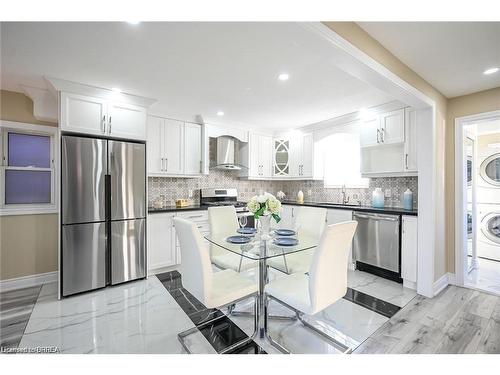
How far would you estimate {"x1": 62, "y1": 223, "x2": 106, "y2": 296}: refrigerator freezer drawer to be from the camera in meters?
2.50

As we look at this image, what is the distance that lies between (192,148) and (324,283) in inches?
118

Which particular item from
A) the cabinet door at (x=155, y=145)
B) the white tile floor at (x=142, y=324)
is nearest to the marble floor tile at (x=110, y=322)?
the white tile floor at (x=142, y=324)

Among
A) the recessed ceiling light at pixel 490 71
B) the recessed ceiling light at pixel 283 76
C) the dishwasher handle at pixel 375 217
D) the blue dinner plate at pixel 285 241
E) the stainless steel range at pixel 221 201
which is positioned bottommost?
the blue dinner plate at pixel 285 241

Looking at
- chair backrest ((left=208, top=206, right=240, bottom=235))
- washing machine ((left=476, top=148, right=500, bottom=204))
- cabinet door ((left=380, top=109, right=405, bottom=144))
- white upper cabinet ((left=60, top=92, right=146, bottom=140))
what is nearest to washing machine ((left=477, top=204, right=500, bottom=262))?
washing machine ((left=476, top=148, right=500, bottom=204))

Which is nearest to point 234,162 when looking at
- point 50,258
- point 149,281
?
point 149,281

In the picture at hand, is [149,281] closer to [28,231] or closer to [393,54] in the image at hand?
[28,231]

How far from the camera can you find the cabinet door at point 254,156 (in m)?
4.49

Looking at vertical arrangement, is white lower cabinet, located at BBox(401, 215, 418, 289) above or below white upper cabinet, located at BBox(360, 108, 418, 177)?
below

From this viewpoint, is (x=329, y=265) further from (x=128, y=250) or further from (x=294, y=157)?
(x=294, y=157)

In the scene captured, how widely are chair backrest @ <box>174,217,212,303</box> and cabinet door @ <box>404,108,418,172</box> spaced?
9.51 ft

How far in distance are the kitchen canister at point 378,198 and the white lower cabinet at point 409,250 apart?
60 centimetres

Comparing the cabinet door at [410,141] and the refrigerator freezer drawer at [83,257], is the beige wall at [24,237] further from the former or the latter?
the cabinet door at [410,141]

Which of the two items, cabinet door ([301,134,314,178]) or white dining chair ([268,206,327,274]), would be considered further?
cabinet door ([301,134,314,178])

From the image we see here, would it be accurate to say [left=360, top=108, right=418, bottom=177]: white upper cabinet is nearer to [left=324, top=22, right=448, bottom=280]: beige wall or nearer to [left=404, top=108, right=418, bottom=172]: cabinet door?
[left=404, top=108, right=418, bottom=172]: cabinet door
